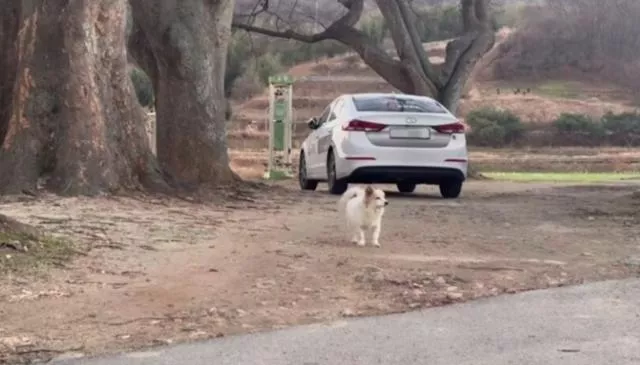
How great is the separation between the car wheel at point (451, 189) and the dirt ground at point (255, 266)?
96.1 inches

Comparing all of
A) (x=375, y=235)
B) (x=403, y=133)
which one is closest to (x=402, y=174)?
(x=403, y=133)

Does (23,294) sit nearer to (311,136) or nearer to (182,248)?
(182,248)

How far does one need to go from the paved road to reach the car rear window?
871 centimetres

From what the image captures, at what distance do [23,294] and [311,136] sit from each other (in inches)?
450

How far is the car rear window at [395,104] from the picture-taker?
16.5m

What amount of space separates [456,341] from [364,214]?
3692 mm

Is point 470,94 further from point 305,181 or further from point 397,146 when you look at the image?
point 397,146

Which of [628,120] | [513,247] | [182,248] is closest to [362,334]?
[182,248]

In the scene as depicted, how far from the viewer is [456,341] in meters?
6.78

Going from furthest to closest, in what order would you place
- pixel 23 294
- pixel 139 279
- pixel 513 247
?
pixel 513 247 → pixel 139 279 → pixel 23 294

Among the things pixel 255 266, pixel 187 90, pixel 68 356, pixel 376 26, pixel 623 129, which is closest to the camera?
pixel 68 356

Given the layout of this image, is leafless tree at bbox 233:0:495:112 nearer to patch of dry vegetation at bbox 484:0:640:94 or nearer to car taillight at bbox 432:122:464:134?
car taillight at bbox 432:122:464:134

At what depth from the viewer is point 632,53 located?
222 ft

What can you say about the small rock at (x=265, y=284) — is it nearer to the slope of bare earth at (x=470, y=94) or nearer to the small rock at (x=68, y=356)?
the small rock at (x=68, y=356)
